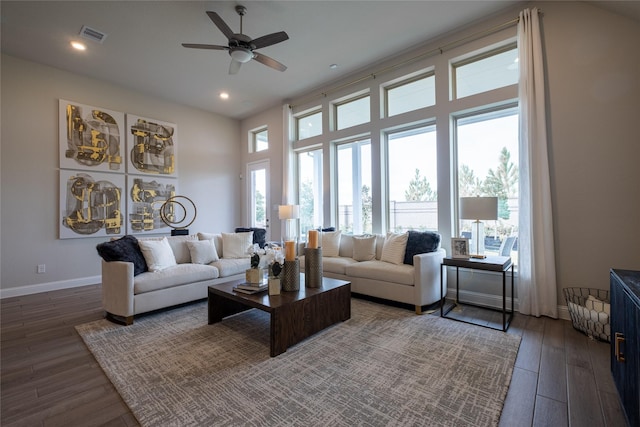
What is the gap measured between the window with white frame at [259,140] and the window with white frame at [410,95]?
3.02 metres

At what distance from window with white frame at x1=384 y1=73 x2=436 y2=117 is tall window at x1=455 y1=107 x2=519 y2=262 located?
0.59 meters

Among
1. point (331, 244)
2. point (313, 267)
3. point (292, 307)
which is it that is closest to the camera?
point (292, 307)

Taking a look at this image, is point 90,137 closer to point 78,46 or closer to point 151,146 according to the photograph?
point 151,146

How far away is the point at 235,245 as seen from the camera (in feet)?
14.4

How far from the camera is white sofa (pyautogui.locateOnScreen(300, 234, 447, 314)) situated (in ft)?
10.6

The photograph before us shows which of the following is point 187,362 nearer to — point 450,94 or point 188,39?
point 188,39

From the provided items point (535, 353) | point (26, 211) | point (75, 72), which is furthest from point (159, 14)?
point (535, 353)

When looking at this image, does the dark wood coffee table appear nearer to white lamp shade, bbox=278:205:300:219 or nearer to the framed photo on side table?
the framed photo on side table

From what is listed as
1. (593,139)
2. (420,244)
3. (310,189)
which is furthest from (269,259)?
(593,139)

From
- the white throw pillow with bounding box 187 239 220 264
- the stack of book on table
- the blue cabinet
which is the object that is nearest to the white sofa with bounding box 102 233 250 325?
the white throw pillow with bounding box 187 239 220 264

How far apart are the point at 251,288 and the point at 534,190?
3205 mm

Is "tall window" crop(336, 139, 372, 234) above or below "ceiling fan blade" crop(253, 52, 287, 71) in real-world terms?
below

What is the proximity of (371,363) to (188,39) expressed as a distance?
4465 millimetres

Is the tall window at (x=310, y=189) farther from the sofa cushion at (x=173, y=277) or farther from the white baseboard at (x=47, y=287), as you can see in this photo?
the white baseboard at (x=47, y=287)
